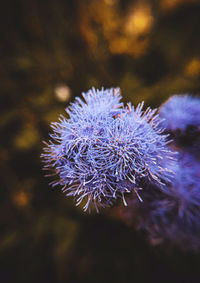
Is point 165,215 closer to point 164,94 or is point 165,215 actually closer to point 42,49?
point 164,94

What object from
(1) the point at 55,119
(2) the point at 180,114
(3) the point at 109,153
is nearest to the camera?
(3) the point at 109,153

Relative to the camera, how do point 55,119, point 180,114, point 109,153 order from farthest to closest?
point 55,119 → point 180,114 → point 109,153

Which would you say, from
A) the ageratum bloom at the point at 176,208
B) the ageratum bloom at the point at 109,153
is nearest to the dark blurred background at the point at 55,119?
the ageratum bloom at the point at 176,208

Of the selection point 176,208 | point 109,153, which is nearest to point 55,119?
point 109,153

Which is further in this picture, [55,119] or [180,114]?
[55,119]

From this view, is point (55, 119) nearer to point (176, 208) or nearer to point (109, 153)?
point (109, 153)

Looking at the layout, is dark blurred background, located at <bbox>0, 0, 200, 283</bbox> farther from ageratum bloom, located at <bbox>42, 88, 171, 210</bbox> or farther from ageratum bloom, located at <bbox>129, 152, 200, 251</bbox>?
ageratum bloom, located at <bbox>42, 88, 171, 210</bbox>
